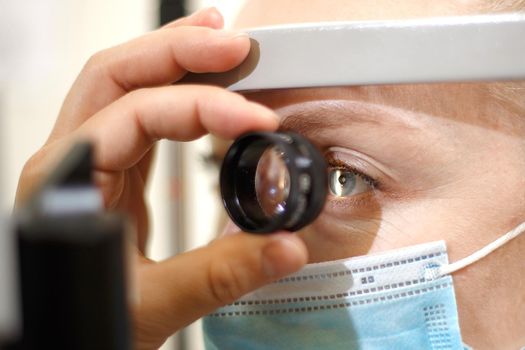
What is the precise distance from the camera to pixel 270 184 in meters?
0.94

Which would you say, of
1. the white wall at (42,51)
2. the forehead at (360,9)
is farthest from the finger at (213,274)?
the white wall at (42,51)

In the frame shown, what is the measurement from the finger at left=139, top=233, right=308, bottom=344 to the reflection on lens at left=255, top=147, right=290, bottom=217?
7.7 inches

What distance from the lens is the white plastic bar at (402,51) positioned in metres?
0.84

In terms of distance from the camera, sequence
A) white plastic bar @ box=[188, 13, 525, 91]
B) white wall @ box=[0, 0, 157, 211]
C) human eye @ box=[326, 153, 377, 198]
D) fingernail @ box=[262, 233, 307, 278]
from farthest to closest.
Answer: white wall @ box=[0, 0, 157, 211], human eye @ box=[326, 153, 377, 198], white plastic bar @ box=[188, 13, 525, 91], fingernail @ box=[262, 233, 307, 278]

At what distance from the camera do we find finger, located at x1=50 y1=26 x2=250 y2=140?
35.8 inches

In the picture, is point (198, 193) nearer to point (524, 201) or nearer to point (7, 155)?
point (7, 155)

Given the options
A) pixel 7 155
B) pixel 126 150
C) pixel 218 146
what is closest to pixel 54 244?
pixel 126 150

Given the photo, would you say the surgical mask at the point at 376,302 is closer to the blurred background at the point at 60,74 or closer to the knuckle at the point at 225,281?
the knuckle at the point at 225,281

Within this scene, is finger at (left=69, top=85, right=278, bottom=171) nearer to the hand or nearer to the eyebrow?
the hand

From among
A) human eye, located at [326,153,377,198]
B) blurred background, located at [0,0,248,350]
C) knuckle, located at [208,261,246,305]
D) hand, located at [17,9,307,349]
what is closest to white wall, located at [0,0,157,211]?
blurred background, located at [0,0,248,350]

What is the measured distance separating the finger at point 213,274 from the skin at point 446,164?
26 centimetres

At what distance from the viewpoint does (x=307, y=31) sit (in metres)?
0.88

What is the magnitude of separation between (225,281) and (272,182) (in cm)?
27

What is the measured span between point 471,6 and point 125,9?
5.09 ft
